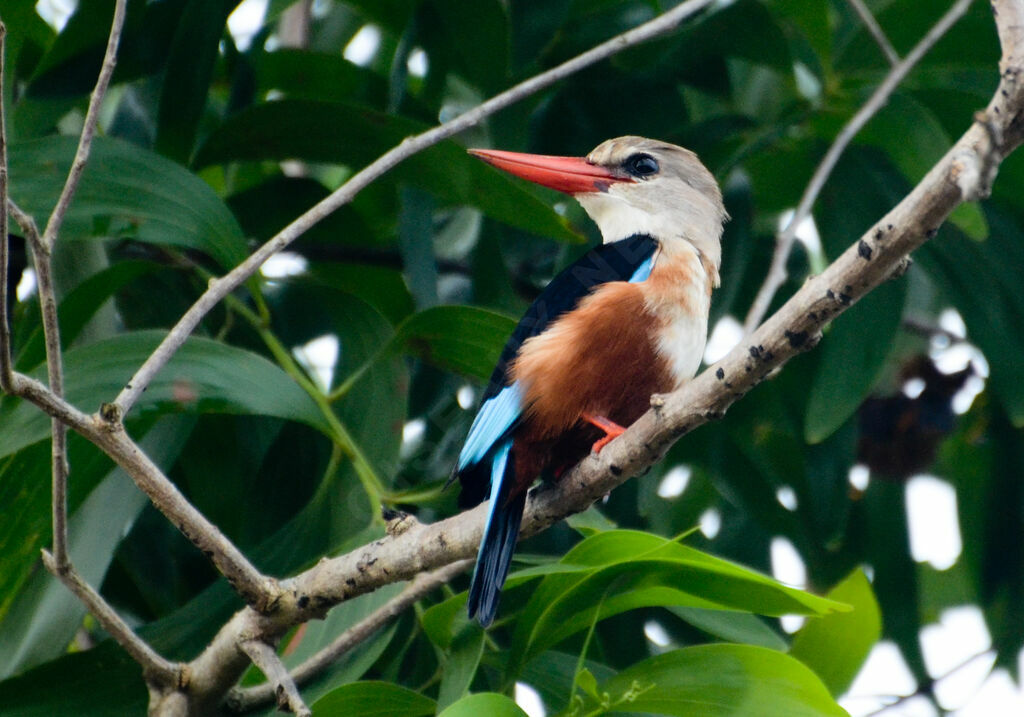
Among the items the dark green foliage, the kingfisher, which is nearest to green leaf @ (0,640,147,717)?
the dark green foliage

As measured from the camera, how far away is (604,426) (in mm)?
2057

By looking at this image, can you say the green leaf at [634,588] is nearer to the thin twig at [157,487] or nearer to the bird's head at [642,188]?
the thin twig at [157,487]

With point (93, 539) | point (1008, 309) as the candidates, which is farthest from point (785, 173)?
point (93, 539)

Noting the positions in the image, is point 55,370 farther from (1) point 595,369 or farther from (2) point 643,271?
(2) point 643,271

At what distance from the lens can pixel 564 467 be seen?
2127mm

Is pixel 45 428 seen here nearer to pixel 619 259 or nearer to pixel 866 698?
pixel 619 259

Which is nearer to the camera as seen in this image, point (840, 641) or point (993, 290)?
point (840, 641)

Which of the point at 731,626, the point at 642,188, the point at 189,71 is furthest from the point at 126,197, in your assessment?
the point at 731,626

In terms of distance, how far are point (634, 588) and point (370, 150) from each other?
4.15 feet

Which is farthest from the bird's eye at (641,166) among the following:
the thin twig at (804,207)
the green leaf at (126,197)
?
the green leaf at (126,197)

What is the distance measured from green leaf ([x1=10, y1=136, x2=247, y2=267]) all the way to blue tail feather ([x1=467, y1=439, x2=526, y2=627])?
910mm

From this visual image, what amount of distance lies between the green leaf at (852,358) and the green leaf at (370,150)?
71 cm

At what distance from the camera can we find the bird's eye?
2.75 m

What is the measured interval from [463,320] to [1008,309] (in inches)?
65.4
